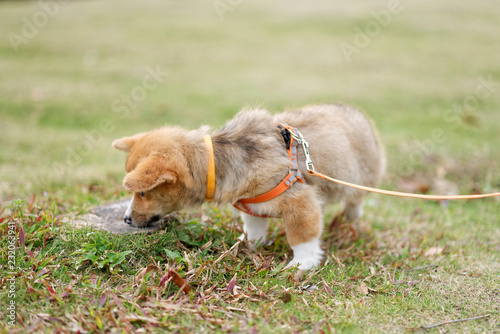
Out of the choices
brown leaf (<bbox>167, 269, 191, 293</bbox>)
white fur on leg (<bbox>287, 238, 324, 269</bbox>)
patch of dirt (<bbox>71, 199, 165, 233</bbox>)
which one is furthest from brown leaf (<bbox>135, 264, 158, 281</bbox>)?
white fur on leg (<bbox>287, 238, 324, 269</bbox>)

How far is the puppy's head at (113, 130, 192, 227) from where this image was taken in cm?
349

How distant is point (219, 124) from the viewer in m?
9.40

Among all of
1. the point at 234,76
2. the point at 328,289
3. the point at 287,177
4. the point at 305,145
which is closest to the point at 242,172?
the point at 287,177

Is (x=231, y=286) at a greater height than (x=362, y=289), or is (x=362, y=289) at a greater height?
(x=231, y=286)

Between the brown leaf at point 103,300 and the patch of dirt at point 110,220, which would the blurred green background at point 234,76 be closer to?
the patch of dirt at point 110,220

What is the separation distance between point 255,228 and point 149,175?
4.60 ft

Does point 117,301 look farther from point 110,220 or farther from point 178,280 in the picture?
point 110,220

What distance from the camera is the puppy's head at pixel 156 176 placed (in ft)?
11.4

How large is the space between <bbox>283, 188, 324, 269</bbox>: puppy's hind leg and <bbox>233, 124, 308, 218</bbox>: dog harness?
5.7 inches

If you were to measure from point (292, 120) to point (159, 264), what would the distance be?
6.52 feet

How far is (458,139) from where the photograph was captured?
8.95 meters

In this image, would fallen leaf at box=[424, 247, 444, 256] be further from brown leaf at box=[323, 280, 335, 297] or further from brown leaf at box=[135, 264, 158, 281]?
brown leaf at box=[135, 264, 158, 281]

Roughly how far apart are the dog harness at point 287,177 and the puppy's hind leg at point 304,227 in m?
0.14

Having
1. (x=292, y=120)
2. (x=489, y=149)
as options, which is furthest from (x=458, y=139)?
(x=292, y=120)
